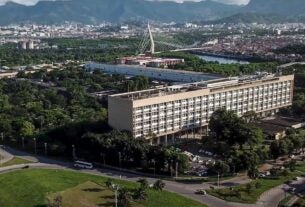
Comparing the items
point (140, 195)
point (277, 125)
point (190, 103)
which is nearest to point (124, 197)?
point (140, 195)

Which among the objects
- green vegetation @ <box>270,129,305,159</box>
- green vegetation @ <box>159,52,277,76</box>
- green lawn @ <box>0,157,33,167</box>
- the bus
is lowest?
green lawn @ <box>0,157,33,167</box>

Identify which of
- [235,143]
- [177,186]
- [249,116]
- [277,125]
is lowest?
[177,186]

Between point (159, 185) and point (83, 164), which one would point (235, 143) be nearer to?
point (159, 185)

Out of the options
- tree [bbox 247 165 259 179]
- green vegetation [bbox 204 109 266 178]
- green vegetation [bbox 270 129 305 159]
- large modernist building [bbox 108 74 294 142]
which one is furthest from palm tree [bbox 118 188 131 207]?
green vegetation [bbox 270 129 305 159]

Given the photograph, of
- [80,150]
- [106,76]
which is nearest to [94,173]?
[80,150]

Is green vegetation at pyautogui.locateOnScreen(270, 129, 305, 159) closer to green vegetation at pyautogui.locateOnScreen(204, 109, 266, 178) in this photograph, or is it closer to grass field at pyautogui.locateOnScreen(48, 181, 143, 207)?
green vegetation at pyautogui.locateOnScreen(204, 109, 266, 178)
